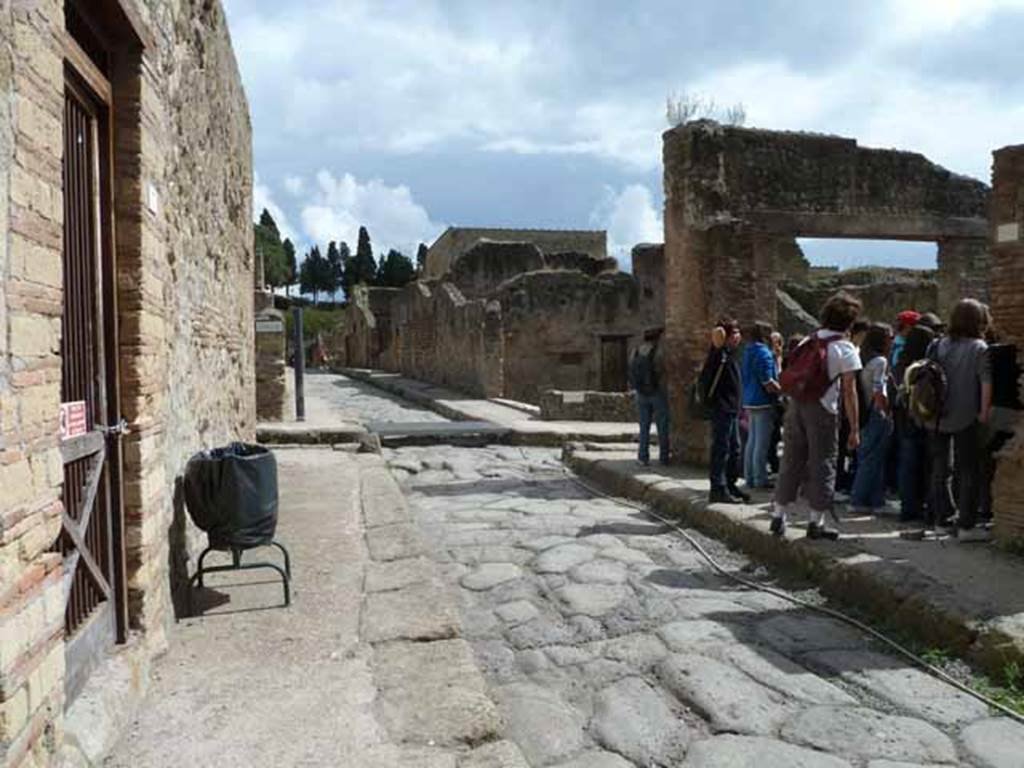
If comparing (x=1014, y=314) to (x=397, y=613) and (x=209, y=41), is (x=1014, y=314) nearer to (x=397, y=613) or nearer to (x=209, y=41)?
(x=397, y=613)

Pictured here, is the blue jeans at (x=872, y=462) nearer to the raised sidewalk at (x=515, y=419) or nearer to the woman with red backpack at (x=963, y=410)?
the woman with red backpack at (x=963, y=410)

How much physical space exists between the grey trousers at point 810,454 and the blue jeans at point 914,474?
915mm

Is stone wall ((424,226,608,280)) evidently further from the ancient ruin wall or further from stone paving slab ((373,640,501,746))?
stone paving slab ((373,640,501,746))

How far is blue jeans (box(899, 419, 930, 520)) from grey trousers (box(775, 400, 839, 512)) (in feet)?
3.00

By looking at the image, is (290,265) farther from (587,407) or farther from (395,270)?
(587,407)

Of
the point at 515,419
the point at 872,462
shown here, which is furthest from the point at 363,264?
the point at 872,462

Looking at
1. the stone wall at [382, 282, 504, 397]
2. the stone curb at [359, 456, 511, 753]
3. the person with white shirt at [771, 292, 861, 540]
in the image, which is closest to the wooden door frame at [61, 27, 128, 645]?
the stone curb at [359, 456, 511, 753]

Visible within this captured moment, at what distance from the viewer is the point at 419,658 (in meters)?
3.47

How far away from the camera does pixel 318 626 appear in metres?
3.88

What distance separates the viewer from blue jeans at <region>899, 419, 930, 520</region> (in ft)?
20.0

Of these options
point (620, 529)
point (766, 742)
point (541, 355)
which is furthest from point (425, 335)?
point (766, 742)

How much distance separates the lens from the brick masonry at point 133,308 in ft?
6.76

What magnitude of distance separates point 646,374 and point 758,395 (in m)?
1.96

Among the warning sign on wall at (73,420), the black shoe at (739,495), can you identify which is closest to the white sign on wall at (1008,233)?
the black shoe at (739,495)
